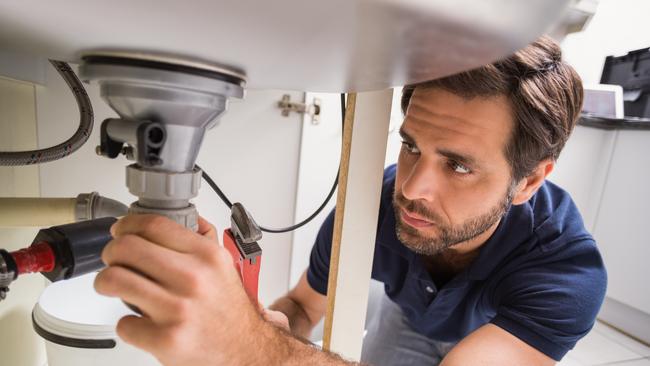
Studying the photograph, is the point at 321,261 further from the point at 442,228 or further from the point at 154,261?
the point at 154,261

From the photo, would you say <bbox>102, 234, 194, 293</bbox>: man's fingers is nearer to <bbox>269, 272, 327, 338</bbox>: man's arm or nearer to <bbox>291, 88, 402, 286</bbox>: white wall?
<bbox>269, 272, 327, 338</bbox>: man's arm

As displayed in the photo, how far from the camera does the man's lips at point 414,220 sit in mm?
643

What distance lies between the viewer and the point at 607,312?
5.18 ft

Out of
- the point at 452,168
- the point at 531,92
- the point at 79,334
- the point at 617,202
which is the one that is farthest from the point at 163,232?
the point at 617,202

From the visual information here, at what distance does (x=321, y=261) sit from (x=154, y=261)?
611 mm

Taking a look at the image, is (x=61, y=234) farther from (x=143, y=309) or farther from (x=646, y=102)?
(x=646, y=102)

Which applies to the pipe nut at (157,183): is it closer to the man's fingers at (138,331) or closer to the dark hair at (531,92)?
the man's fingers at (138,331)

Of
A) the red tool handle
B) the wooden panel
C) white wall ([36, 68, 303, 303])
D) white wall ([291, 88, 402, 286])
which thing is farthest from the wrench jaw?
white wall ([291, 88, 402, 286])

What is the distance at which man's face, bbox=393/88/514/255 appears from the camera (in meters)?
0.57

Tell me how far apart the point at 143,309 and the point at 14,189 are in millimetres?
435

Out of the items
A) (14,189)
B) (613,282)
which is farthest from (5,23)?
(613,282)

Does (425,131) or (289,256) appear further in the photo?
(289,256)

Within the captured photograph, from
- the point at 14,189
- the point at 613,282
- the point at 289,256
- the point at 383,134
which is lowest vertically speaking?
the point at 613,282

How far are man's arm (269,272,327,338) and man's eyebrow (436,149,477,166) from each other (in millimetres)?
448
